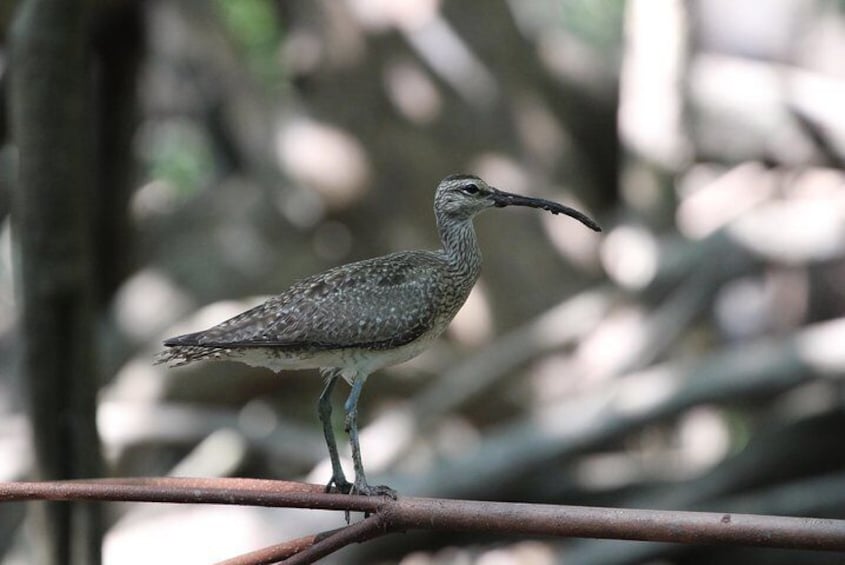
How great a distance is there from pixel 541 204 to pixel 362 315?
374 millimetres

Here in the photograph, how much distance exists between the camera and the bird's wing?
1700 mm

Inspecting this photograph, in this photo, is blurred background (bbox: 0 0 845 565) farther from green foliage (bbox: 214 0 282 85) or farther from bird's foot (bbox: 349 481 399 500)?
bird's foot (bbox: 349 481 399 500)

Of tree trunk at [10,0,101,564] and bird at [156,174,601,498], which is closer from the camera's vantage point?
bird at [156,174,601,498]

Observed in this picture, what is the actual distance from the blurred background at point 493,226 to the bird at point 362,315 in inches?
112

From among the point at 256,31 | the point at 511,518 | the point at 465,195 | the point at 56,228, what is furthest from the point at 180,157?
the point at 511,518

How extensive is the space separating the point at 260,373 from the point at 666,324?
1.86m

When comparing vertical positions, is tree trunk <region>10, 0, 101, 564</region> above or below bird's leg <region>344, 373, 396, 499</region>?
above

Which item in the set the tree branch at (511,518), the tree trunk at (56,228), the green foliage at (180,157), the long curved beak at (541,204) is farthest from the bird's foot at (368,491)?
the green foliage at (180,157)

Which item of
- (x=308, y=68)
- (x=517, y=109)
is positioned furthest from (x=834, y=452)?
(x=308, y=68)

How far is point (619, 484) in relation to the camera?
4.80 meters

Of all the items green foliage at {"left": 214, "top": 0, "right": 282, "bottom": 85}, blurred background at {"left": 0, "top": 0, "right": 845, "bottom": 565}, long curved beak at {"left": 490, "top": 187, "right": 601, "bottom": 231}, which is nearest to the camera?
long curved beak at {"left": 490, "top": 187, "right": 601, "bottom": 231}

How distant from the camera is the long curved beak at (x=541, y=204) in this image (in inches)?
58.3

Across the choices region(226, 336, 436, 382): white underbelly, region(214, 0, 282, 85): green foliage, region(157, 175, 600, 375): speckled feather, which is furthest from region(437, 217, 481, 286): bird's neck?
region(214, 0, 282, 85): green foliage

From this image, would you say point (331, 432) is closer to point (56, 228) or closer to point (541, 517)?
point (541, 517)
